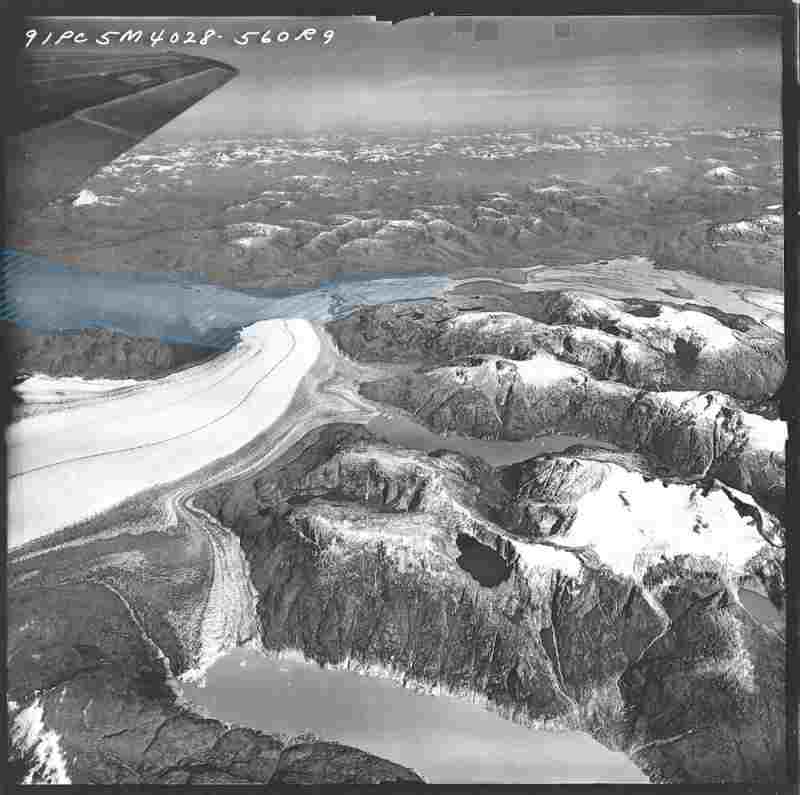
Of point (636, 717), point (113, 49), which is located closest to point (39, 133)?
point (113, 49)

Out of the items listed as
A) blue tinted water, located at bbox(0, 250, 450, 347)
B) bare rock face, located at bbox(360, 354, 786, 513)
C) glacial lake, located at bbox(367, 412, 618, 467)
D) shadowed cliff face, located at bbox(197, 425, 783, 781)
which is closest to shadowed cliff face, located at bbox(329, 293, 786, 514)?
bare rock face, located at bbox(360, 354, 786, 513)

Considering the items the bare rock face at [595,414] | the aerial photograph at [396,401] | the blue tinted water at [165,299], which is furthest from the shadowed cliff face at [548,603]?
the blue tinted water at [165,299]

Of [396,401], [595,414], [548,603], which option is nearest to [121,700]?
[548,603]

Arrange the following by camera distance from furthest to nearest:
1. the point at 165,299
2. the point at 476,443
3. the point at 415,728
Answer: the point at 165,299, the point at 476,443, the point at 415,728

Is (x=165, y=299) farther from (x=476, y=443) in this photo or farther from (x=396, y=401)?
(x=476, y=443)

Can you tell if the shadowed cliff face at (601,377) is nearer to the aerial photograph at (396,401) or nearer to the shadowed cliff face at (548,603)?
the aerial photograph at (396,401)
